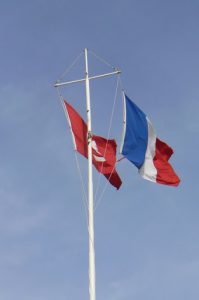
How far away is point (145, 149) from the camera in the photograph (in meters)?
28.4

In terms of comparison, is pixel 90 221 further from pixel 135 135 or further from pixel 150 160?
pixel 135 135

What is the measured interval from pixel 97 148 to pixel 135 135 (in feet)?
6.91

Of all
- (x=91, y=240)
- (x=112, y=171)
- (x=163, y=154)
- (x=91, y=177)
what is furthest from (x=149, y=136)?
(x=91, y=240)

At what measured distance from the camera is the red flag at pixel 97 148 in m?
26.0

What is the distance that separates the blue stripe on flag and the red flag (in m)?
0.79

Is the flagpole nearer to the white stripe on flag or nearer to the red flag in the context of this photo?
the red flag

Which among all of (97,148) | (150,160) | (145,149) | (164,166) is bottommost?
(164,166)

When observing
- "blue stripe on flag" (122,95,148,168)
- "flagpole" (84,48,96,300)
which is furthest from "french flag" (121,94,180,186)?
"flagpole" (84,48,96,300)

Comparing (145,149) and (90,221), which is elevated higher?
(145,149)

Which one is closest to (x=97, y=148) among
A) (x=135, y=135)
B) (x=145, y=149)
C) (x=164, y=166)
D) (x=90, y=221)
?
(x=135, y=135)

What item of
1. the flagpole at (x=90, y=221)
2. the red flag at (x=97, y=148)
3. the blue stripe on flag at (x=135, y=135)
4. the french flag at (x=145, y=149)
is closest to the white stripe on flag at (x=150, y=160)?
the french flag at (x=145, y=149)

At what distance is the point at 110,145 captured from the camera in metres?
27.8

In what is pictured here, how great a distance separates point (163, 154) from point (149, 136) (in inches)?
42.4

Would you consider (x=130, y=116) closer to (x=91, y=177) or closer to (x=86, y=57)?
(x=86, y=57)
